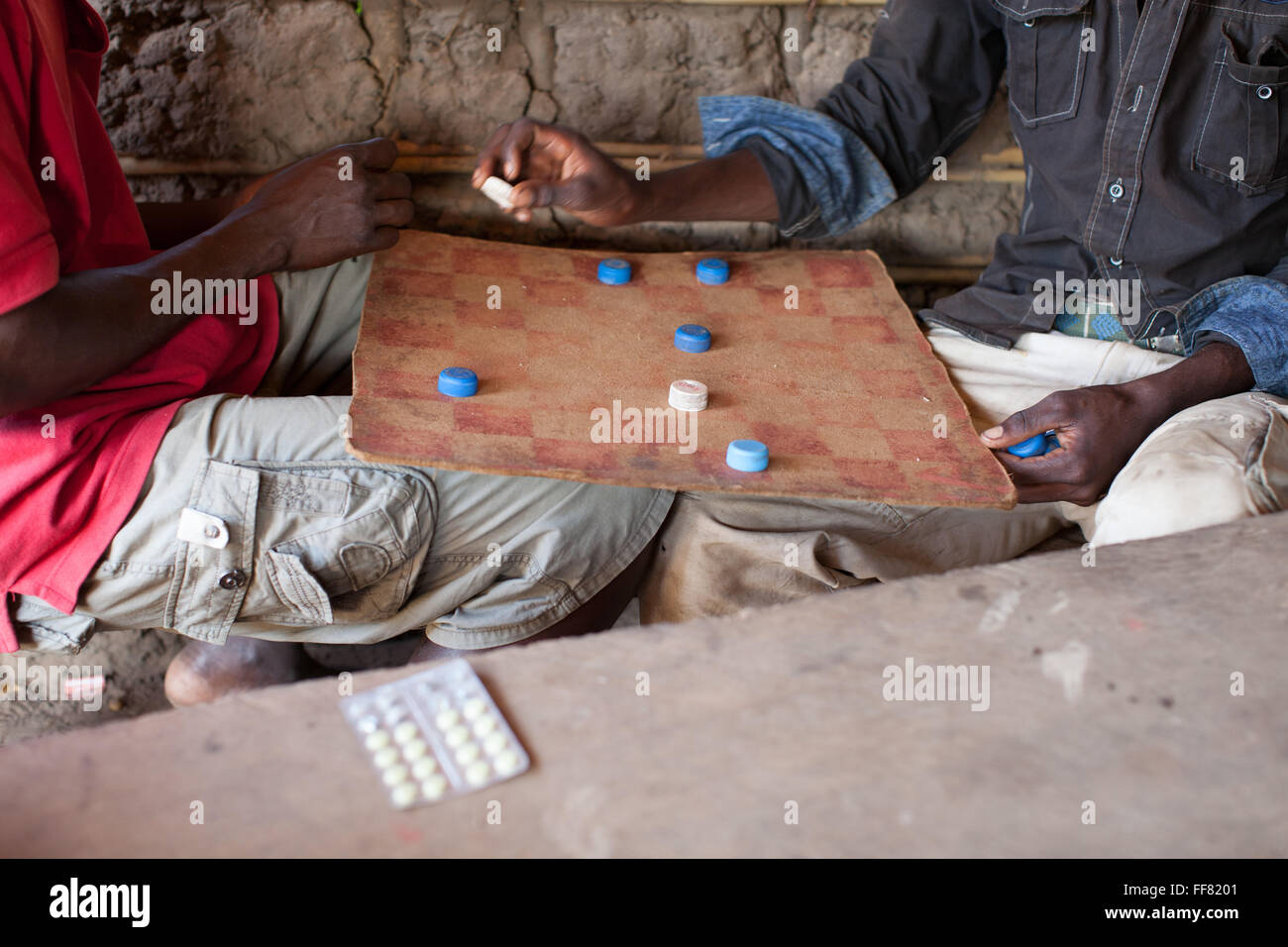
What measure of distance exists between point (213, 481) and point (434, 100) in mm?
948

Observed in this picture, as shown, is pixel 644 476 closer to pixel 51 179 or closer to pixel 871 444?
pixel 871 444

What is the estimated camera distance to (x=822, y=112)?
1.92 m

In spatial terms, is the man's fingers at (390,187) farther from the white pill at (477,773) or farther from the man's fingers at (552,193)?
the white pill at (477,773)

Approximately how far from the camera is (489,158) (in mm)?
1645

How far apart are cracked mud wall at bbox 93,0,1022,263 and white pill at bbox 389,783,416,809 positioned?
1.45 m

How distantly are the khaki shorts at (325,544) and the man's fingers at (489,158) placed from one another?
0.40 m

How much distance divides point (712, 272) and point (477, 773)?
1.05 metres

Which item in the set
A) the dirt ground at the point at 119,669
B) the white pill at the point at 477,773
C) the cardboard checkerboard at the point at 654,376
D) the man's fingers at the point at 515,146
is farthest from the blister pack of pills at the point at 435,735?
the dirt ground at the point at 119,669

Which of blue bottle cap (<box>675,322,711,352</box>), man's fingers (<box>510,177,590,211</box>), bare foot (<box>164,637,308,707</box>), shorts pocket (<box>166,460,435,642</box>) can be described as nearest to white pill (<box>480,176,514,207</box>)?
man's fingers (<box>510,177,590,211</box>)

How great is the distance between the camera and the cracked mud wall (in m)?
1.90

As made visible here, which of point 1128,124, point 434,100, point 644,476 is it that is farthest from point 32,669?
point 1128,124

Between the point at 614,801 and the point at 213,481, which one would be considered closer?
the point at 614,801

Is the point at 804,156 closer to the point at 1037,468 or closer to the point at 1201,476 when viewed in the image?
the point at 1037,468
